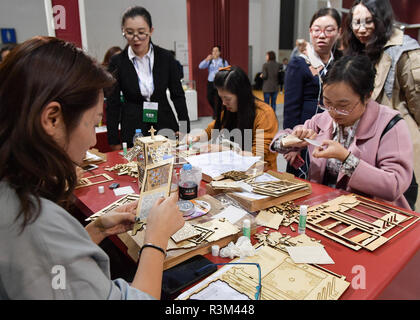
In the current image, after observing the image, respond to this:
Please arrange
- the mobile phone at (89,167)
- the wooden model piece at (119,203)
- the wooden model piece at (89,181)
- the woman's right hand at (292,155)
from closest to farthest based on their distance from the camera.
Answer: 1. the wooden model piece at (119,203)
2. the wooden model piece at (89,181)
3. the woman's right hand at (292,155)
4. the mobile phone at (89,167)

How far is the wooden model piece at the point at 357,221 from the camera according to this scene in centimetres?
108

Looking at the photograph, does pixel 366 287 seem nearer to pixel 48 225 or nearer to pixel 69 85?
pixel 48 225

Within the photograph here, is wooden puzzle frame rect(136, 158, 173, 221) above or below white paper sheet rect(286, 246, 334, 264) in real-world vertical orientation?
above

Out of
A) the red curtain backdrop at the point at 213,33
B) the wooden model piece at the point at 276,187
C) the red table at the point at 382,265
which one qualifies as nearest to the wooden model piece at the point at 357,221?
the red table at the point at 382,265

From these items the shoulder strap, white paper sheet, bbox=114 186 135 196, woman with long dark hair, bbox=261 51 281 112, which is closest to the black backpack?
the shoulder strap

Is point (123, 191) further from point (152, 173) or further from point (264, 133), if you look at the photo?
point (264, 133)

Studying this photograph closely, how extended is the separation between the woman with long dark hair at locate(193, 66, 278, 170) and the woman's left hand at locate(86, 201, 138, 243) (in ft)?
3.96

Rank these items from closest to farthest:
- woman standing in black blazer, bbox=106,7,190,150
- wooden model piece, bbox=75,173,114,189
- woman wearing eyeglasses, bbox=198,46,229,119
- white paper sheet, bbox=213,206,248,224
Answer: white paper sheet, bbox=213,206,248,224, wooden model piece, bbox=75,173,114,189, woman standing in black blazer, bbox=106,7,190,150, woman wearing eyeglasses, bbox=198,46,229,119

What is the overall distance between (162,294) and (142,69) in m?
2.18

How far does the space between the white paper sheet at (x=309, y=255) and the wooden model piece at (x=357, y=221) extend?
4.3 inches

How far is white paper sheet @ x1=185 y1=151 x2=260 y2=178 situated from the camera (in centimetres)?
171

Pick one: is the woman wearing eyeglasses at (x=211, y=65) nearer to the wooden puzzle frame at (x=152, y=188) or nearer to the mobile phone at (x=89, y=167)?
the mobile phone at (x=89, y=167)

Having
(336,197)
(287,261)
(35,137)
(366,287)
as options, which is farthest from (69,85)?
(336,197)

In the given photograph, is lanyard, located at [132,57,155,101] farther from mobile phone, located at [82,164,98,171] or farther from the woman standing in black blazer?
mobile phone, located at [82,164,98,171]
